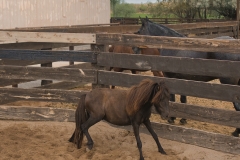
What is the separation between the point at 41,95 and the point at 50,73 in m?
0.41

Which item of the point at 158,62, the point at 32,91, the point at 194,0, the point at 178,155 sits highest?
the point at 194,0

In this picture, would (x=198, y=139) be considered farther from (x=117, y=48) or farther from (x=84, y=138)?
(x=117, y=48)

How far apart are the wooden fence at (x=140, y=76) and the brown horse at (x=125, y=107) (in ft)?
1.94

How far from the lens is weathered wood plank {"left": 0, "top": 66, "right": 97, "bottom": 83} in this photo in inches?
258

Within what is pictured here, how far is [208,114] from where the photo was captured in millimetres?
5496

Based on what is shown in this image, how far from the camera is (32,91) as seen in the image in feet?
22.6

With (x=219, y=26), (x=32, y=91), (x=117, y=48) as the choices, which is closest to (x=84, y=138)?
(x=32, y=91)

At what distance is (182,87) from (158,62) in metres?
0.52

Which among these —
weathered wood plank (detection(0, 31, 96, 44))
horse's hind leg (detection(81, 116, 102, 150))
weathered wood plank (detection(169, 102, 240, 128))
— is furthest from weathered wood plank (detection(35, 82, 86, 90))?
weathered wood plank (detection(169, 102, 240, 128))

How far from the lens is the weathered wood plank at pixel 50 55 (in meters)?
6.52

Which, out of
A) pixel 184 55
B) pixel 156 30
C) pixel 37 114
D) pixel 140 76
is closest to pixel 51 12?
pixel 156 30

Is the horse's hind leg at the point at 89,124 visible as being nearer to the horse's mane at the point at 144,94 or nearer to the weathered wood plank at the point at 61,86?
the horse's mane at the point at 144,94

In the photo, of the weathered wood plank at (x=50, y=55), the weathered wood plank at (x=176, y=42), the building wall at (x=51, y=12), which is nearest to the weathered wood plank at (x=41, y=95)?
the weathered wood plank at (x=50, y=55)

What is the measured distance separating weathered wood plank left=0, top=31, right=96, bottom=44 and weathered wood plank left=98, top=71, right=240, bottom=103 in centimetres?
59
